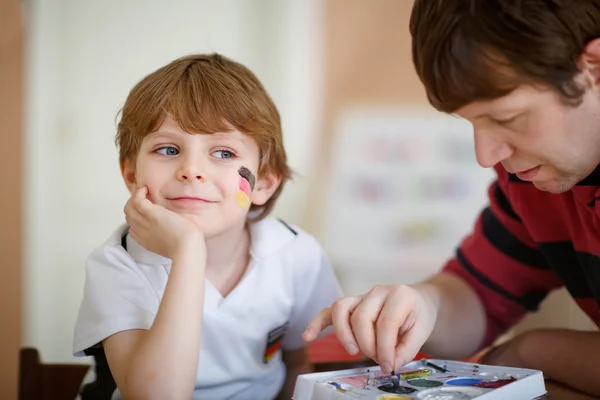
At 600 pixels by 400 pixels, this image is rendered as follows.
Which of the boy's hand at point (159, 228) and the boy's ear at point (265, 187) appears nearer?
the boy's hand at point (159, 228)

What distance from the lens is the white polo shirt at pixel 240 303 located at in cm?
78

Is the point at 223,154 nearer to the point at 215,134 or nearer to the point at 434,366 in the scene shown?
the point at 215,134

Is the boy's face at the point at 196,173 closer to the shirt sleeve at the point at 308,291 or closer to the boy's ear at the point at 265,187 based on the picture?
the boy's ear at the point at 265,187

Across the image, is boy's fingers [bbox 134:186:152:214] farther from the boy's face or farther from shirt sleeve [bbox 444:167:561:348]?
shirt sleeve [bbox 444:167:561:348]

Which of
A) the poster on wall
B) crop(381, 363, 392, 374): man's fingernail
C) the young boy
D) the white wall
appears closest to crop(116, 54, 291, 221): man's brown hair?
the young boy

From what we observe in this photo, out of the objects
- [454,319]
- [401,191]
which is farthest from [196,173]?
[401,191]

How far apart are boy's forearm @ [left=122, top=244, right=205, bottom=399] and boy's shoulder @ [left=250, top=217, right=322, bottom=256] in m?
0.25

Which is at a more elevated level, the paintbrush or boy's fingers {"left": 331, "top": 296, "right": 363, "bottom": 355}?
boy's fingers {"left": 331, "top": 296, "right": 363, "bottom": 355}

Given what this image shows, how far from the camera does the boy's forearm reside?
2.22 feet

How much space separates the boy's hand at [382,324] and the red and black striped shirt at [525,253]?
0.28 meters

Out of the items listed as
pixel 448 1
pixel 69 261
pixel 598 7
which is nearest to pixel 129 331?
pixel 448 1

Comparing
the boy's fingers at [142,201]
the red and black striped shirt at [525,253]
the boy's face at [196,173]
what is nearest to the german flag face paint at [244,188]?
the boy's face at [196,173]

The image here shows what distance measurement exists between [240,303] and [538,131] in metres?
0.45

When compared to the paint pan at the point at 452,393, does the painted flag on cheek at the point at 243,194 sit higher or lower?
higher
